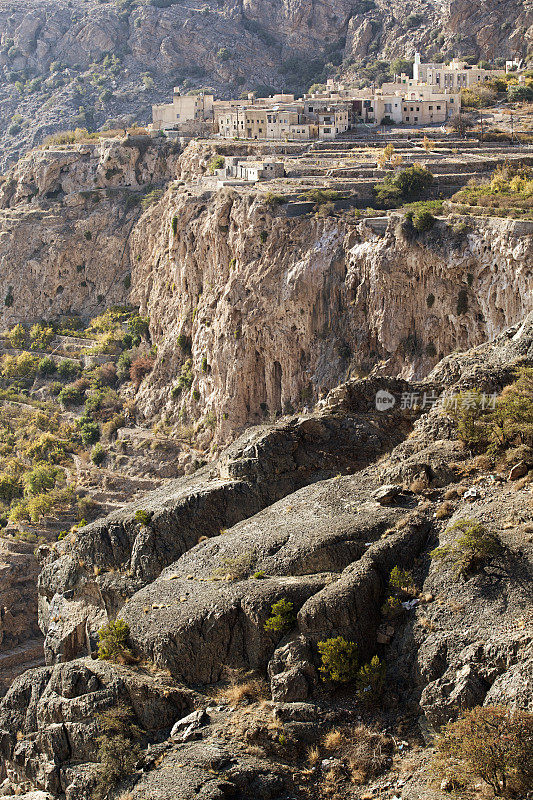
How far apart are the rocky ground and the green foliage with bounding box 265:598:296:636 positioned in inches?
5.6

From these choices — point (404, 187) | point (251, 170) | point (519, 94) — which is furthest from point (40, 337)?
point (519, 94)

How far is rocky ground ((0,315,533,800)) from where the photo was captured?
19797mm

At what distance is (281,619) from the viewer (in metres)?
22.0

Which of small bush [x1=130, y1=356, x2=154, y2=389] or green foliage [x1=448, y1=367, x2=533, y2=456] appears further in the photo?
small bush [x1=130, y1=356, x2=154, y2=389]

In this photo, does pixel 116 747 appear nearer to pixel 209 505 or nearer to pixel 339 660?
pixel 339 660

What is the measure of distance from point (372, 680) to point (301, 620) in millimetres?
1875

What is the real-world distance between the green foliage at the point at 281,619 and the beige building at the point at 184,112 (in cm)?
6653

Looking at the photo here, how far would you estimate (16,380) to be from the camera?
7225 centimetres

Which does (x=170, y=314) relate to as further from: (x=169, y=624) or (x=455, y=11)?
(x=455, y=11)

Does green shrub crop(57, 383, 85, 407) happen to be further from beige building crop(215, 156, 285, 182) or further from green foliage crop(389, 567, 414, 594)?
green foliage crop(389, 567, 414, 594)

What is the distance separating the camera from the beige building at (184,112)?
84562mm

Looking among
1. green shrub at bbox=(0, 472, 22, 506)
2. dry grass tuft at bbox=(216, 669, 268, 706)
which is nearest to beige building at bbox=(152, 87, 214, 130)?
green shrub at bbox=(0, 472, 22, 506)

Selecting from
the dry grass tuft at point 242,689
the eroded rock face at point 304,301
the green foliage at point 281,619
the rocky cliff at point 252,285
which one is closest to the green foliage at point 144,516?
the dry grass tuft at point 242,689

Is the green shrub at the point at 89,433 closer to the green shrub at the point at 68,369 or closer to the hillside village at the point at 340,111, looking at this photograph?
the green shrub at the point at 68,369
